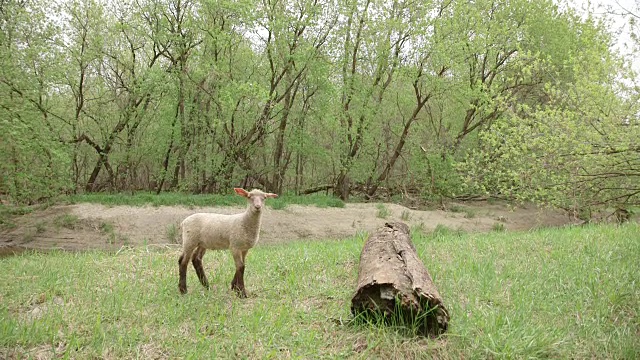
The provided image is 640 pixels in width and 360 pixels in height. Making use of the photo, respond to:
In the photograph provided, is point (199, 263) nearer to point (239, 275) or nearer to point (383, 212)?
point (239, 275)

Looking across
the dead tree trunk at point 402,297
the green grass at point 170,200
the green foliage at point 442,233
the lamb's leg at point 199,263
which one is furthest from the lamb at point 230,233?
the green grass at point 170,200

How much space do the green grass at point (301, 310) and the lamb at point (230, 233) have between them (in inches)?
17.0

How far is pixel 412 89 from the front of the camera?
22844 millimetres

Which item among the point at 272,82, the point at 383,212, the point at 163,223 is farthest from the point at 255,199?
the point at 272,82

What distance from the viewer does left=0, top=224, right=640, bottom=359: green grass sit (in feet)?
12.3

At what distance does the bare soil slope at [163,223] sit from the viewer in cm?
1408

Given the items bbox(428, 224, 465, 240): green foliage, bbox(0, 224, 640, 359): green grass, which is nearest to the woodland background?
bbox(428, 224, 465, 240): green foliage

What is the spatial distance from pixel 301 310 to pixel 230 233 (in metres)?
1.25

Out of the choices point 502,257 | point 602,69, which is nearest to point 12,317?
point 502,257

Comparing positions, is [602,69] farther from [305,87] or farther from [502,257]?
[305,87]

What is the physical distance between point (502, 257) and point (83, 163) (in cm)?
2125

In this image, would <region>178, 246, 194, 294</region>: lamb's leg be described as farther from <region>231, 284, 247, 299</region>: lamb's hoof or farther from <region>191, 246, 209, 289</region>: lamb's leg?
<region>231, 284, 247, 299</region>: lamb's hoof

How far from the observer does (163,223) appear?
15094 mm

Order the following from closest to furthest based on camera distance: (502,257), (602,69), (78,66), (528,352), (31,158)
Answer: (528,352), (502,257), (602,69), (31,158), (78,66)
